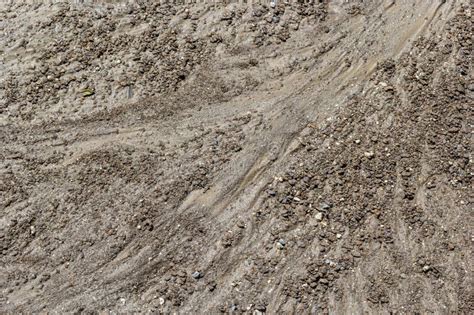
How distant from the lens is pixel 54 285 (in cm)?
491

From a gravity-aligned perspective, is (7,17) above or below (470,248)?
above

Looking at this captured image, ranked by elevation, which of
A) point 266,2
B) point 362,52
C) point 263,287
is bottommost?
point 263,287

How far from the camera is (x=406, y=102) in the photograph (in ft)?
17.8

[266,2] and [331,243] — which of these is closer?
[331,243]

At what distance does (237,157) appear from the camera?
5250 millimetres

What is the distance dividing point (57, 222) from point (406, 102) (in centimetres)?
322

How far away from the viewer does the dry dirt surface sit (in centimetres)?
490

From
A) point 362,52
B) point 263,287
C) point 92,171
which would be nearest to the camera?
point 263,287

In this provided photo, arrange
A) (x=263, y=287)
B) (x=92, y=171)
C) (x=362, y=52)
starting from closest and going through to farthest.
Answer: (x=263, y=287)
(x=92, y=171)
(x=362, y=52)

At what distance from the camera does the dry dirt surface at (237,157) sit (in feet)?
16.1

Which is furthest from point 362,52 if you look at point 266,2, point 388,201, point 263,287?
point 263,287

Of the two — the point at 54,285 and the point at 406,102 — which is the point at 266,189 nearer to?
the point at 406,102

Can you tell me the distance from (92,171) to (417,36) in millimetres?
3255

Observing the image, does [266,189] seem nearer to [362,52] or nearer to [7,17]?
[362,52]
